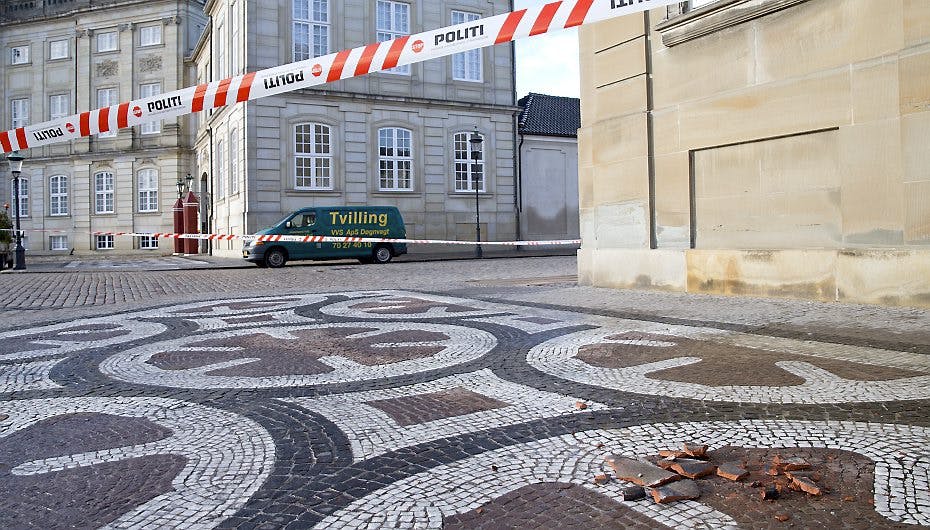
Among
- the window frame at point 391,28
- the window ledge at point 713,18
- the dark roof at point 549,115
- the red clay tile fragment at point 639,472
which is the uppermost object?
the window frame at point 391,28

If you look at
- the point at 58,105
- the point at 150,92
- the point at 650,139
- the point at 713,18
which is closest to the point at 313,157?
the point at 650,139

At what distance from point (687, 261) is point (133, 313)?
26.3 feet

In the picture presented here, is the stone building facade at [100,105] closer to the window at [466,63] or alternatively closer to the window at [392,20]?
the window at [392,20]

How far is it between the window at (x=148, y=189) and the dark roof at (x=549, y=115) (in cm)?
2383

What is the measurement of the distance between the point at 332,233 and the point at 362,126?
8151 mm

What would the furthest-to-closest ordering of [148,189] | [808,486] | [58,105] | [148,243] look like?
1. [58,105]
2. [148,189]
3. [148,243]
4. [808,486]

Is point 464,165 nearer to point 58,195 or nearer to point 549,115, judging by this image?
point 549,115

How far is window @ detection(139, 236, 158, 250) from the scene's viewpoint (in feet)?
139

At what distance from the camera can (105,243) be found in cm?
4375

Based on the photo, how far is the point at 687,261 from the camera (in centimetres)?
995

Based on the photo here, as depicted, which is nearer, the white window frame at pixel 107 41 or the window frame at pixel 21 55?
the white window frame at pixel 107 41

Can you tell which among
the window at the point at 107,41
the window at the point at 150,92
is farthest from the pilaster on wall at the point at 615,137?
the window at the point at 107,41

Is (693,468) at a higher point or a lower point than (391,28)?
lower

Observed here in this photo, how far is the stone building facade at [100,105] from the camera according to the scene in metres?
43.1
